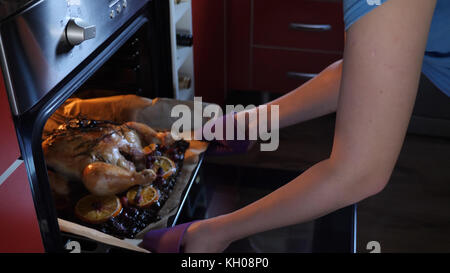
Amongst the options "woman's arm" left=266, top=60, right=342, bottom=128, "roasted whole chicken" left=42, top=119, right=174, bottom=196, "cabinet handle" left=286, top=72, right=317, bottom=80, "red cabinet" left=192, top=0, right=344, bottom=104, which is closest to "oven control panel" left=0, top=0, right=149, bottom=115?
"roasted whole chicken" left=42, top=119, right=174, bottom=196

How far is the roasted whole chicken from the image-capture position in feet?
3.37

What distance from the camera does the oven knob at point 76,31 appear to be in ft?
2.45

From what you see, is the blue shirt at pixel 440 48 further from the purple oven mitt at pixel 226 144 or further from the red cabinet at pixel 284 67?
the red cabinet at pixel 284 67

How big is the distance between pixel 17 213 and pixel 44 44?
257 millimetres

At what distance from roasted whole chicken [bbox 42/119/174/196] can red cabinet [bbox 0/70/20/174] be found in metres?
0.33

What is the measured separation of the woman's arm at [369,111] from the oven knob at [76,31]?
39 centimetres

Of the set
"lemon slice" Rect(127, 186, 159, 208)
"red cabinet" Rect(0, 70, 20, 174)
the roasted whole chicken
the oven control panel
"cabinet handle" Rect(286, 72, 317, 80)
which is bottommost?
"cabinet handle" Rect(286, 72, 317, 80)

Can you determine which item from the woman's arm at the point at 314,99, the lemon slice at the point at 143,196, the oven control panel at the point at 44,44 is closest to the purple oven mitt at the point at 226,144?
the woman's arm at the point at 314,99

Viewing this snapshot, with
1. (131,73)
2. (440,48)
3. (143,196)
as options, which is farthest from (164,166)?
(440,48)

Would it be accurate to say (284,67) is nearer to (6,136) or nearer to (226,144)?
(226,144)

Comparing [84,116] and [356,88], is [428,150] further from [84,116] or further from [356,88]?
[356,88]

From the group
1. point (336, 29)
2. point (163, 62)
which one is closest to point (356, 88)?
point (163, 62)

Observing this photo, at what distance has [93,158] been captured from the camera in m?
1.05

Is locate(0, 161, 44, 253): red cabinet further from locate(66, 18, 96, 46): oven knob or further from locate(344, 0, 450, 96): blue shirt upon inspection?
locate(344, 0, 450, 96): blue shirt
